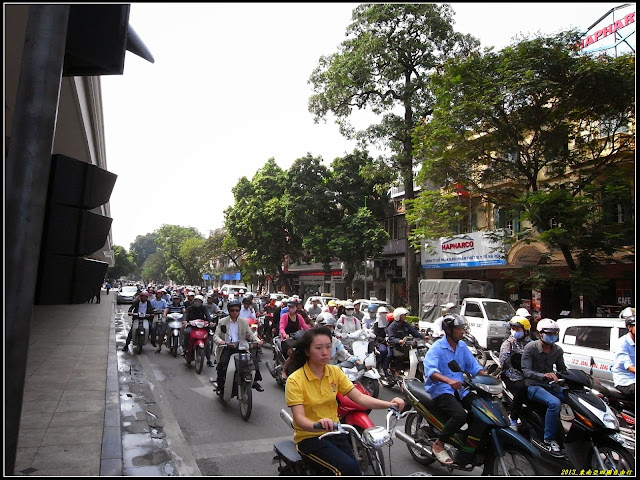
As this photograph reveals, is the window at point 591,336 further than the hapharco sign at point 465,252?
No

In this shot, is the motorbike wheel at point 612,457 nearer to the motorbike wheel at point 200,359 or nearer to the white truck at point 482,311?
the motorbike wheel at point 200,359

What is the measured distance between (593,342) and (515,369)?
414cm

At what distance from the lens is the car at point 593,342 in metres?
8.12

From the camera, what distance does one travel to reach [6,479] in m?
2.34

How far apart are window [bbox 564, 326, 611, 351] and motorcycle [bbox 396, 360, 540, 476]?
16.4 feet

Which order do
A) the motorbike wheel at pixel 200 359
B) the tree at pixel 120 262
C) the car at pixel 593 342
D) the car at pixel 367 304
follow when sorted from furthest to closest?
the tree at pixel 120 262 < the car at pixel 367 304 < the motorbike wheel at pixel 200 359 < the car at pixel 593 342

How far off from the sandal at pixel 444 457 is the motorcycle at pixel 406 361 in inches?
159

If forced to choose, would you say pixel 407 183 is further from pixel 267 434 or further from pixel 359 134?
pixel 267 434

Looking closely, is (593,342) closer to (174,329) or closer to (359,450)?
(359,450)

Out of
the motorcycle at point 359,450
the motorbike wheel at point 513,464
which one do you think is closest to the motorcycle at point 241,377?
the motorcycle at point 359,450

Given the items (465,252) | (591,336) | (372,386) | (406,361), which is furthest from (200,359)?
(465,252)

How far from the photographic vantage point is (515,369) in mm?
5480

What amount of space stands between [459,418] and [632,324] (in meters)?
2.78
